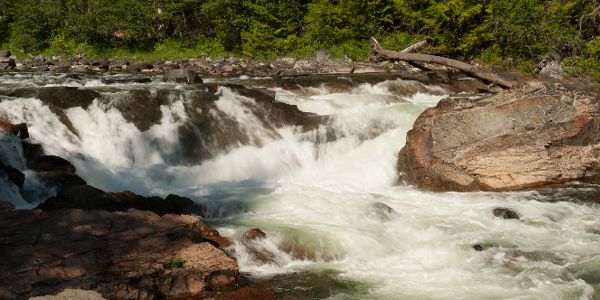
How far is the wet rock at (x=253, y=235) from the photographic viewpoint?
341 inches

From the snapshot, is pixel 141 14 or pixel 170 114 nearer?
pixel 170 114

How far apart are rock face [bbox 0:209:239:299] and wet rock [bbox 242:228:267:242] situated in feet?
2.35

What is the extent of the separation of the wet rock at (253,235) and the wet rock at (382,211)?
2646 millimetres

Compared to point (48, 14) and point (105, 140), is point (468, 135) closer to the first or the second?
point (105, 140)

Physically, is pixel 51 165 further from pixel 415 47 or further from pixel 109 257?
pixel 415 47

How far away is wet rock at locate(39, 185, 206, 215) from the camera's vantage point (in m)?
9.45

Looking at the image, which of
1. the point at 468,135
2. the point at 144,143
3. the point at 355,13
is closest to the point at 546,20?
the point at 355,13

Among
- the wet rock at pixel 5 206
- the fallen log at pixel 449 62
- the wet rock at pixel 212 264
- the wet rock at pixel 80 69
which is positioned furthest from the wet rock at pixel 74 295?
the wet rock at pixel 80 69

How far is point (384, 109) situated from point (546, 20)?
523 inches

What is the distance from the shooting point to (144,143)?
14.5 m

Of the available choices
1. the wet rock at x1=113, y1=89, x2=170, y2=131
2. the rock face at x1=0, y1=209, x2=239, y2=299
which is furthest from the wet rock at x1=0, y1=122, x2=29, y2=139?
the rock face at x1=0, y1=209, x2=239, y2=299

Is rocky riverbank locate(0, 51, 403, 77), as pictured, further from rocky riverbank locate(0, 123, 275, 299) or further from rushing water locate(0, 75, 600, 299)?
rocky riverbank locate(0, 123, 275, 299)

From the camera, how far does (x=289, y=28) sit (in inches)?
1378

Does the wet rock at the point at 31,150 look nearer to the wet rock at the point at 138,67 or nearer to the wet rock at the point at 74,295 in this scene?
the wet rock at the point at 74,295
